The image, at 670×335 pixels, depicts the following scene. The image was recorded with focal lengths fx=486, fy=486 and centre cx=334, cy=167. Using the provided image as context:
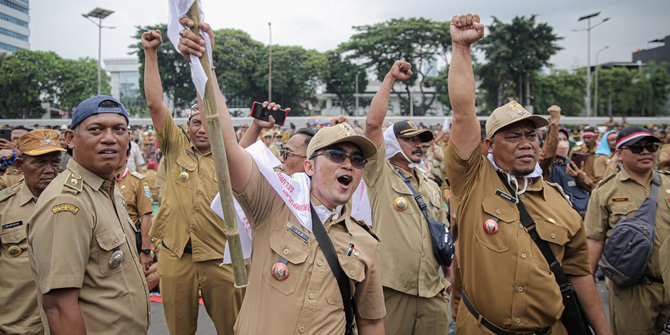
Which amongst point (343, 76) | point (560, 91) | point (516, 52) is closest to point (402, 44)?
point (343, 76)

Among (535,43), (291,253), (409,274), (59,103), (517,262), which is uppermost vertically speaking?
(535,43)

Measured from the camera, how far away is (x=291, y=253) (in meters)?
2.28

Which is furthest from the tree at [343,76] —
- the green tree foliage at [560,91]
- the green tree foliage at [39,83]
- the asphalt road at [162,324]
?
the asphalt road at [162,324]

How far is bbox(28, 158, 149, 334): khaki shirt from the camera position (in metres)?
2.39

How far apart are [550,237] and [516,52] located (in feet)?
166

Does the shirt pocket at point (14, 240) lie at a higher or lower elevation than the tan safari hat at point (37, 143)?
lower

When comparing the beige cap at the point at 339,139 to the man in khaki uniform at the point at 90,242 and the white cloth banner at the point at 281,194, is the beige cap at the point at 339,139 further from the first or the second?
the man in khaki uniform at the point at 90,242

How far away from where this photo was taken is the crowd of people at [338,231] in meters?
2.34

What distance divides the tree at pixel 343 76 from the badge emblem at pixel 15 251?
56110 millimetres

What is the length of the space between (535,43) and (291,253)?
52.5 meters

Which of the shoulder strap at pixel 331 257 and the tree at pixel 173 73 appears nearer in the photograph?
the shoulder strap at pixel 331 257

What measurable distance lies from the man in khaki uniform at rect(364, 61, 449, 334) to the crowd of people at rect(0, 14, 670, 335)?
12 millimetres

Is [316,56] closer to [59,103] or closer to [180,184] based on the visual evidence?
[59,103]

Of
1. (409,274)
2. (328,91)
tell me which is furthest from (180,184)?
(328,91)
